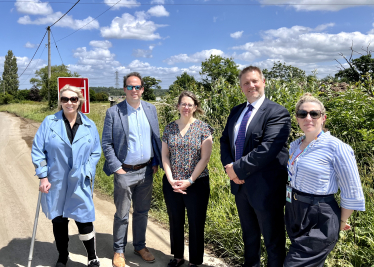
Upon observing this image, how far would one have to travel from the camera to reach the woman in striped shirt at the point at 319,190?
2.12 meters

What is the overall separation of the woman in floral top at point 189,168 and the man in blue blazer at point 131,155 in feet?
1.10

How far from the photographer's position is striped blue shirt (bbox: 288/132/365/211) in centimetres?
210

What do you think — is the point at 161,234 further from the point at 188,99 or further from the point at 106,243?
the point at 188,99

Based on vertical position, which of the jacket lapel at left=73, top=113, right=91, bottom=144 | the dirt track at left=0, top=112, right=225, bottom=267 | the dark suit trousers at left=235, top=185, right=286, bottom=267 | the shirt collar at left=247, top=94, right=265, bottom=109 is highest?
the shirt collar at left=247, top=94, right=265, bottom=109

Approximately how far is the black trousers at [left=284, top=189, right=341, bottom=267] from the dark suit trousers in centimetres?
46

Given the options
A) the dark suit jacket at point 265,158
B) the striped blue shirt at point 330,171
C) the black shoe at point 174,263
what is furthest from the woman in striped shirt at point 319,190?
the black shoe at point 174,263

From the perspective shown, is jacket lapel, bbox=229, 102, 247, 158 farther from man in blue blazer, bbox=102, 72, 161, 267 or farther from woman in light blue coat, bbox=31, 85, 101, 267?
woman in light blue coat, bbox=31, 85, 101, 267

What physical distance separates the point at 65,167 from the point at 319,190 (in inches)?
98.6

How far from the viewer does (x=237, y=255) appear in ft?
11.7

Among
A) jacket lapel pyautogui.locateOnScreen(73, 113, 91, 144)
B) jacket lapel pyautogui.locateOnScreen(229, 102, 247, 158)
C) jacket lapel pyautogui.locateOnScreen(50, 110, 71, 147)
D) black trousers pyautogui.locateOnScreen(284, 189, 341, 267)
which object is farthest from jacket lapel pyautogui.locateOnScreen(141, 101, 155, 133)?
black trousers pyautogui.locateOnScreen(284, 189, 341, 267)

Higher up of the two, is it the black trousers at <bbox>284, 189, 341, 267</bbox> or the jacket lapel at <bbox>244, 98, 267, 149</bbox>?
the jacket lapel at <bbox>244, 98, 267, 149</bbox>

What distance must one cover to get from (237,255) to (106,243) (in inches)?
69.9

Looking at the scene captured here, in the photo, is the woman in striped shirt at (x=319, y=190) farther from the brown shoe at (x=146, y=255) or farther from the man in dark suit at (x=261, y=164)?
the brown shoe at (x=146, y=255)

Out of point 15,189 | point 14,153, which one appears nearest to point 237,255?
point 15,189
